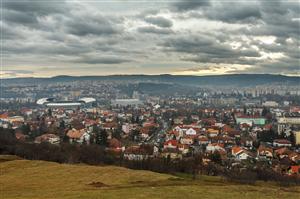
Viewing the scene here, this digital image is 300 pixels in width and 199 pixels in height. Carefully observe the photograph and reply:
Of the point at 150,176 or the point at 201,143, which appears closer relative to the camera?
the point at 150,176

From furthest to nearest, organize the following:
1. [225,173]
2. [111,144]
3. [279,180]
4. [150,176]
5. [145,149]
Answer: [111,144] → [145,149] → [225,173] → [279,180] → [150,176]

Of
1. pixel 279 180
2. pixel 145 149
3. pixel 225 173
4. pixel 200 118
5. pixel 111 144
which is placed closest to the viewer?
pixel 279 180

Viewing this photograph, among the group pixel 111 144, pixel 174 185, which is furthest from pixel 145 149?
pixel 174 185

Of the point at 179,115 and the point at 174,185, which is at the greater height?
the point at 174,185

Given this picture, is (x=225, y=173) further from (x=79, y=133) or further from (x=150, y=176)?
(x=79, y=133)

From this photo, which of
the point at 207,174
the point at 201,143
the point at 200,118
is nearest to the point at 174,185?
the point at 207,174

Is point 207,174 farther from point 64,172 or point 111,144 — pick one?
point 111,144
